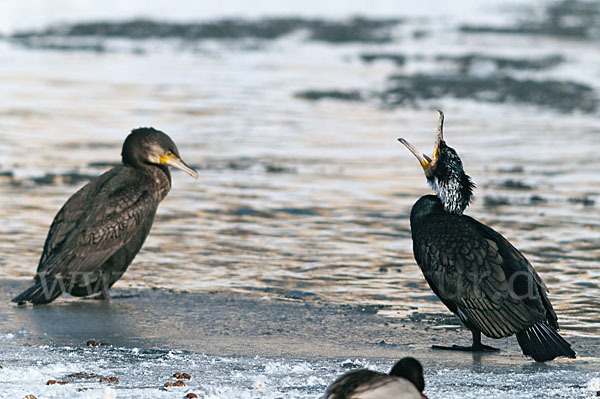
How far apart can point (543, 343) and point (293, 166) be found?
7725mm

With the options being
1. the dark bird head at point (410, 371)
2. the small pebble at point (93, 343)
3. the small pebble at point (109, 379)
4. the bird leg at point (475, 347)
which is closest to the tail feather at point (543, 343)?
the bird leg at point (475, 347)

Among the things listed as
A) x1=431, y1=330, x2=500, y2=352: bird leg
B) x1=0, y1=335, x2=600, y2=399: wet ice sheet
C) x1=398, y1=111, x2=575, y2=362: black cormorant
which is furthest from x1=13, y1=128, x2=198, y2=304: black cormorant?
x1=431, y1=330, x2=500, y2=352: bird leg

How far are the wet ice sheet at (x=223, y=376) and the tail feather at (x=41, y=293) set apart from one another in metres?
0.94

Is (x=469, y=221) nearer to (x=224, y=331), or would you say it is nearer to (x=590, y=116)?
(x=224, y=331)

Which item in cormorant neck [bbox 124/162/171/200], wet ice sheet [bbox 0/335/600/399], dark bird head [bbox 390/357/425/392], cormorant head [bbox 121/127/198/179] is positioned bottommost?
wet ice sheet [bbox 0/335/600/399]

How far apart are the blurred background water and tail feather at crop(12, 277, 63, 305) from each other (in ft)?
3.03

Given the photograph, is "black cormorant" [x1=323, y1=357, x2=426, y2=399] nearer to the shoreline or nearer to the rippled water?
the shoreline

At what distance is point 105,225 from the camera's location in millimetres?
7727

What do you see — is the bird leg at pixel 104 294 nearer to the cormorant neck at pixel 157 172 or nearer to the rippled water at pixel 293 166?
the rippled water at pixel 293 166

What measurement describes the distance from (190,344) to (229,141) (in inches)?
357

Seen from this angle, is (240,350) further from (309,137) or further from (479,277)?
(309,137)

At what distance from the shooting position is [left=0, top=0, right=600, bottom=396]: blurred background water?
351 inches

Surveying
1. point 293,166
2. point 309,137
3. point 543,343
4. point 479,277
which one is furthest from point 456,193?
point 309,137

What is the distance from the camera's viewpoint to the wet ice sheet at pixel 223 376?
5.47 m
